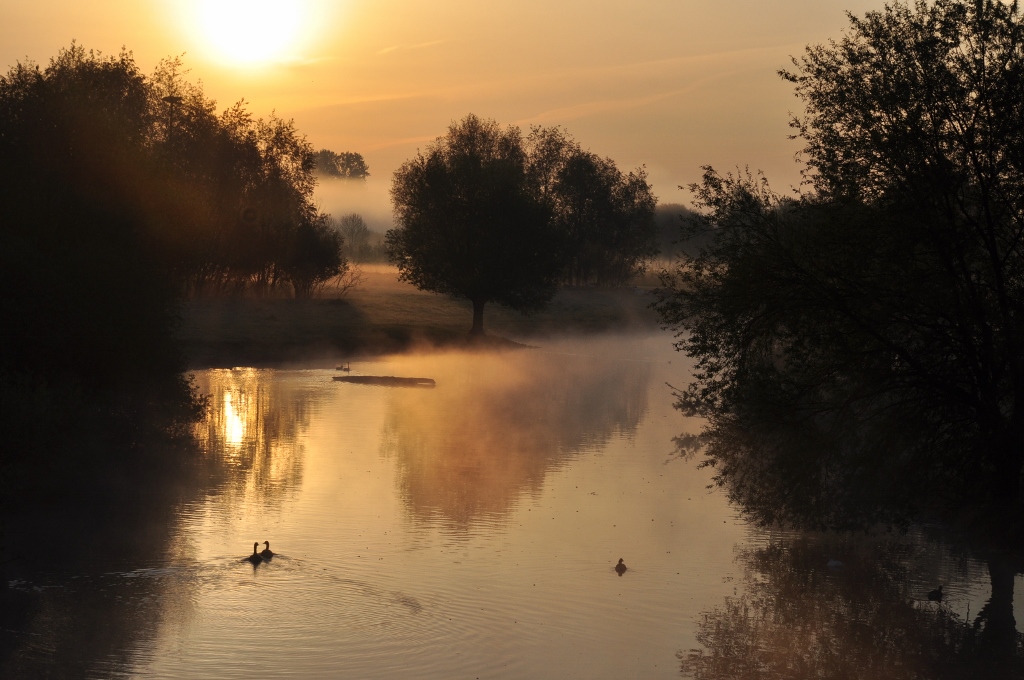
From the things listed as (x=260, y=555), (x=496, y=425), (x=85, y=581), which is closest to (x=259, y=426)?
(x=496, y=425)

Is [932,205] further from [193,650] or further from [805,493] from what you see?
[193,650]

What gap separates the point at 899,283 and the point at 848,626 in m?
7.74

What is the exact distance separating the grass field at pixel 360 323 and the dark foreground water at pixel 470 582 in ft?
95.0

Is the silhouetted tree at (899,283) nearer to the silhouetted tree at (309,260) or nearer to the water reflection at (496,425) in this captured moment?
the water reflection at (496,425)

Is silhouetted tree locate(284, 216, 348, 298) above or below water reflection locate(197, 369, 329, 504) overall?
above

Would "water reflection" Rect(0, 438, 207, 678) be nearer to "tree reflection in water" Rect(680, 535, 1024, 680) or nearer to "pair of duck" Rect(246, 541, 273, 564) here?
"pair of duck" Rect(246, 541, 273, 564)

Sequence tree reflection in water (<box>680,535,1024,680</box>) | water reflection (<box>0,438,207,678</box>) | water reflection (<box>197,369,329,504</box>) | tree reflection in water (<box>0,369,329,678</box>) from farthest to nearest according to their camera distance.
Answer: water reflection (<box>197,369,329,504</box>)
tree reflection in water (<box>680,535,1024,680</box>)
tree reflection in water (<box>0,369,329,678</box>)
water reflection (<box>0,438,207,678</box>)

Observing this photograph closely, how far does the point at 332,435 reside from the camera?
45.2 meters

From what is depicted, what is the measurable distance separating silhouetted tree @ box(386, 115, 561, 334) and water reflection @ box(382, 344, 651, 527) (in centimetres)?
1226

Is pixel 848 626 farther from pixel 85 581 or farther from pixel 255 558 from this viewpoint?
pixel 85 581

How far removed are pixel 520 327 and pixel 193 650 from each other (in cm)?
8793

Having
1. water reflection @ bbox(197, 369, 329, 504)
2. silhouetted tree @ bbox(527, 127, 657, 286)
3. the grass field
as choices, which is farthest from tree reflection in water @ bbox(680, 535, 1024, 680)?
silhouetted tree @ bbox(527, 127, 657, 286)

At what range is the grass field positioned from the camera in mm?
75688

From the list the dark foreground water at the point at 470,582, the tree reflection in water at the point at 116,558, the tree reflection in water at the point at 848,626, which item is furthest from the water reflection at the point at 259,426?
the tree reflection in water at the point at 848,626
